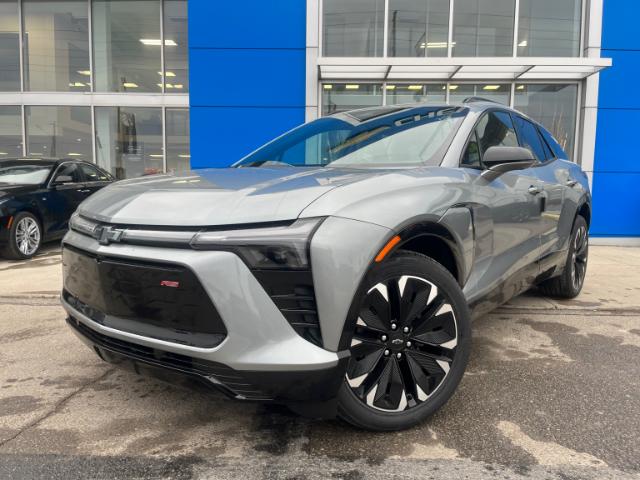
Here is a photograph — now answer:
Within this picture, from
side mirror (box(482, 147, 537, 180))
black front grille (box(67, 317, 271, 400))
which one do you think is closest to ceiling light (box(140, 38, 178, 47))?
side mirror (box(482, 147, 537, 180))

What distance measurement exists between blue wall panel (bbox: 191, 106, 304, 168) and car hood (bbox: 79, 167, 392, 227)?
6.78 meters

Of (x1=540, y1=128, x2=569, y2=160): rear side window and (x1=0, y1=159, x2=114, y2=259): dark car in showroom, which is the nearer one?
(x1=540, y1=128, x2=569, y2=160): rear side window

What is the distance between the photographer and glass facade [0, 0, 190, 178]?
11.8 metres

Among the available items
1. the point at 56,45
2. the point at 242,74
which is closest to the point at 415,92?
the point at 242,74

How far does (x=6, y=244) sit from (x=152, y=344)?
19.5 ft

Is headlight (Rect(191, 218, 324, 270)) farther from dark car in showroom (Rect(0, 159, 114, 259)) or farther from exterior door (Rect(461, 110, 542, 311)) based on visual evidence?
dark car in showroom (Rect(0, 159, 114, 259))

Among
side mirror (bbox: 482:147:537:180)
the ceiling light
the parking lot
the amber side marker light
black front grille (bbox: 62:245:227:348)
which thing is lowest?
the parking lot

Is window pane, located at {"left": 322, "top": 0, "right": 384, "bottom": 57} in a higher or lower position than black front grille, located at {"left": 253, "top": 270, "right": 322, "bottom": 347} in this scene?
higher

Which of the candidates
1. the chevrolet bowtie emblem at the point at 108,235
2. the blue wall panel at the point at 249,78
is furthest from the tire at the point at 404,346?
the blue wall panel at the point at 249,78

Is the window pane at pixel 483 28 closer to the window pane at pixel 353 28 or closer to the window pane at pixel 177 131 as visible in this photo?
the window pane at pixel 353 28

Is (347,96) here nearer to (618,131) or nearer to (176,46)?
(618,131)

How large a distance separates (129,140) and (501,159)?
10.8 m

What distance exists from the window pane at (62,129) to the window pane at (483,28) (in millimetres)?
8326

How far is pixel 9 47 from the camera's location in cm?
1234
